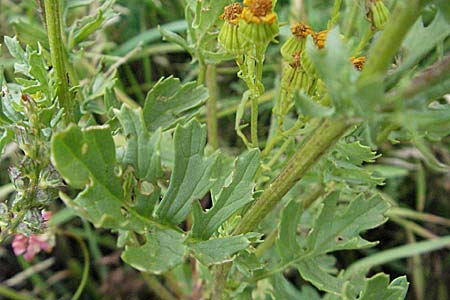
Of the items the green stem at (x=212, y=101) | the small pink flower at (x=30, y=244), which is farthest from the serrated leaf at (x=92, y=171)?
the small pink flower at (x=30, y=244)

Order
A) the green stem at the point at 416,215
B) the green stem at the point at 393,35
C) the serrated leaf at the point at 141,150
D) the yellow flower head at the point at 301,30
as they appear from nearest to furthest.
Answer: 1. the green stem at the point at 393,35
2. the serrated leaf at the point at 141,150
3. the yellow flower head at the point at 301,30
4. the green stem at the point at 416,215

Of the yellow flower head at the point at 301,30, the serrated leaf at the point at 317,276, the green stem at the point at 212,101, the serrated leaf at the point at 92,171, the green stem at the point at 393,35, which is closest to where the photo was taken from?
the green stem at the point at 393,35

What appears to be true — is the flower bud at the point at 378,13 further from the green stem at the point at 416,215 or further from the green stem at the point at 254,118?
the green stem at the point at 416,215

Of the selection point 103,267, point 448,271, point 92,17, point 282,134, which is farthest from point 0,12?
point 448,271

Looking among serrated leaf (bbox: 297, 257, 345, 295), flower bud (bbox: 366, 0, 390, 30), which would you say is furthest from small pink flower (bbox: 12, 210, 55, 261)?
flower bud (bbox: 366, 0, 390, 30)

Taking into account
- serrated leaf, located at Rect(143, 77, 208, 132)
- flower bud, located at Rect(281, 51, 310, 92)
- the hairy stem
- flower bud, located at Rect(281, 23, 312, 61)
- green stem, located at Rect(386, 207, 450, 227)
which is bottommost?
green stem, located at Rect(386, 207, 450, 227)

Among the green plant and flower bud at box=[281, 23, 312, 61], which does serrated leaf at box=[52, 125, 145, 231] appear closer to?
the green plant

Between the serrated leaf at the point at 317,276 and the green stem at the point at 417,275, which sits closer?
the serrated leaf at the point at 317,276
